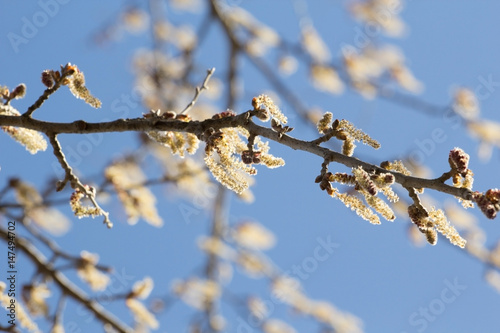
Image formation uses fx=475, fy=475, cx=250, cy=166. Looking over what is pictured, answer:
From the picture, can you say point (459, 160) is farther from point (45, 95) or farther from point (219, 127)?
point (45, 95)

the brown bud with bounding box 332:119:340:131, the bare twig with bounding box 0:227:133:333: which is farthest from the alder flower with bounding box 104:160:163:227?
the brown bud with bounding box 332:119:340:131

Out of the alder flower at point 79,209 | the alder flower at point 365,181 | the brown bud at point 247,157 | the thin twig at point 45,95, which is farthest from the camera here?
the alder flower at point 79,209

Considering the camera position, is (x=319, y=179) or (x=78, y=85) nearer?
(x=319, y=179)

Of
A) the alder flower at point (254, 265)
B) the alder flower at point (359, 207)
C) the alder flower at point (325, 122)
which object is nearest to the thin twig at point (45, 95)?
the alder flower at point (325, 122)

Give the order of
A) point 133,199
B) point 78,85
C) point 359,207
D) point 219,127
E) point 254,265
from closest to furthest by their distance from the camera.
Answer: point 359,207 < point 219,127 < point 78,85 < point 133,199 < point 254,265

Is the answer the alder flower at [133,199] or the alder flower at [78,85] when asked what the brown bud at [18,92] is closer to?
the alder flower at [78,85]

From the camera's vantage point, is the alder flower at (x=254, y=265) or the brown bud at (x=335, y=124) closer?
the brown bud at (x=335, y=124)

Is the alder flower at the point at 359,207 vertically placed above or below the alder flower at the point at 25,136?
above

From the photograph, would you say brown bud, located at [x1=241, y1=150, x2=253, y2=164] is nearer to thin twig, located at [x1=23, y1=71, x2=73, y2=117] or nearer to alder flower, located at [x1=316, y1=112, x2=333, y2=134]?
alder flower, located at [x1=316, y1=112, x2=333, y2=134]

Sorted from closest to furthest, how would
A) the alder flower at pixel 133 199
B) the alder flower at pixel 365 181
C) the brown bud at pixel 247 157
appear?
1. the alder flower at pixel 365 181
2. the brown bud at pixel 247 157
3. the alder flower at pixel 133 199

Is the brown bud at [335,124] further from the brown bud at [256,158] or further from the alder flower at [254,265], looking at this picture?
the alder flower at [254,265]

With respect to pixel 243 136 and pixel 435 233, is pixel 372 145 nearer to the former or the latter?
pixel 435 233

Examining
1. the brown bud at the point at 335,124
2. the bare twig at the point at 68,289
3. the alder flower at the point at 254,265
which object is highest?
the alder flower at the point at 254,265

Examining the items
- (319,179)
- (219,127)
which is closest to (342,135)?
(319,179)
